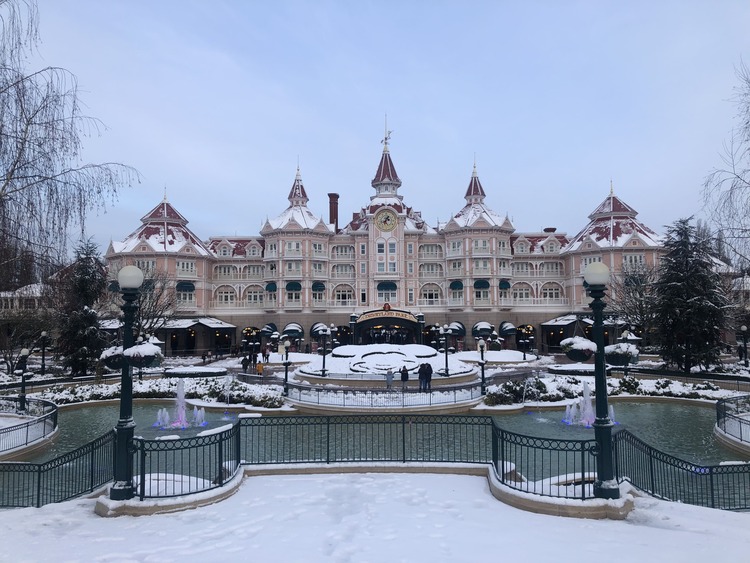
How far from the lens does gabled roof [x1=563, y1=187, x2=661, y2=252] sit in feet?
181

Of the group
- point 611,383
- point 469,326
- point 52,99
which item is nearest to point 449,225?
point 469,326

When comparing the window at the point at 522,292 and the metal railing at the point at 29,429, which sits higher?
the window at the point at 522,292

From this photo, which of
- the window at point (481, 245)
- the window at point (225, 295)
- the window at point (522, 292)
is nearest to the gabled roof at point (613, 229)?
the window at point (522, 292)

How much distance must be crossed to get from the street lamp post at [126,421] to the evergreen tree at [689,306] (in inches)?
1331

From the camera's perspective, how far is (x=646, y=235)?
55688 mm

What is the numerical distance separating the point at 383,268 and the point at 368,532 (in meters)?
52.0

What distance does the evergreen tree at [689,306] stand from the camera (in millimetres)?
33469

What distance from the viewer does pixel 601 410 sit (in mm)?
9633

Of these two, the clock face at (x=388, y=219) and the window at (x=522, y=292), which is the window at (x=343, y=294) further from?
the window at (x=522, y=292)

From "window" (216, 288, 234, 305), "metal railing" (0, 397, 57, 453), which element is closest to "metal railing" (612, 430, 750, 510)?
"metal railing" (0, 397, 57, 453)

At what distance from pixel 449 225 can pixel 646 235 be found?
2094cm

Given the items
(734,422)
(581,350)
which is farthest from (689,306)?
(581,350)

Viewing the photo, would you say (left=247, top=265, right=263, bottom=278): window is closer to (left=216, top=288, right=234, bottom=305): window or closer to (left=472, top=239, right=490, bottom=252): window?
(left=216, top=288, right=234, bottom=305): window

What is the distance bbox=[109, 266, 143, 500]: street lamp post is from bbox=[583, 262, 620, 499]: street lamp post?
27.0 ft
